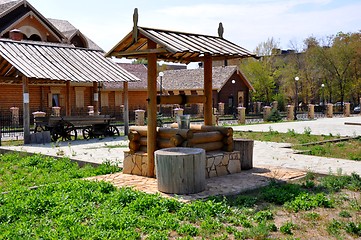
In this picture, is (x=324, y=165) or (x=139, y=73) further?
(x=139, y=73)

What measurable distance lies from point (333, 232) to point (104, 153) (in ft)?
32.3

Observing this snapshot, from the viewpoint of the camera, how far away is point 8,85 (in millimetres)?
33281

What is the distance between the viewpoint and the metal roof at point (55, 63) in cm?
1908

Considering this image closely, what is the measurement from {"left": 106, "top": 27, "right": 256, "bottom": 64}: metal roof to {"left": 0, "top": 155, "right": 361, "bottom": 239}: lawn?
3021 millimetres

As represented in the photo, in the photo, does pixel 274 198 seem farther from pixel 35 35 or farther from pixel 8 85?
pixel 35 35

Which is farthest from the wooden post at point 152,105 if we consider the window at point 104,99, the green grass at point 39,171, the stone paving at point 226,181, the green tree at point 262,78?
the green tree at point 262,78

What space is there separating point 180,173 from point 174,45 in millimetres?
2715

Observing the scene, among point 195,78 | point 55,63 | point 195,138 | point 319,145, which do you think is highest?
point 195,78

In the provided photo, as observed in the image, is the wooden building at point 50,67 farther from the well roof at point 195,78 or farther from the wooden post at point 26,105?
the well roof at point 195,78

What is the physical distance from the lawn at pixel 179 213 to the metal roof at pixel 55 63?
37.2ft

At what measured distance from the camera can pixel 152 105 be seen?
9.98 m

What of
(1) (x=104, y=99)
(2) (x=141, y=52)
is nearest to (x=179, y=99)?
(2) (x=141, y=52)

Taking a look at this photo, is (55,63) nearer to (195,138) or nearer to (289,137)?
(289,137)

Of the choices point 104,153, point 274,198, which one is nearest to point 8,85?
point 104,153
